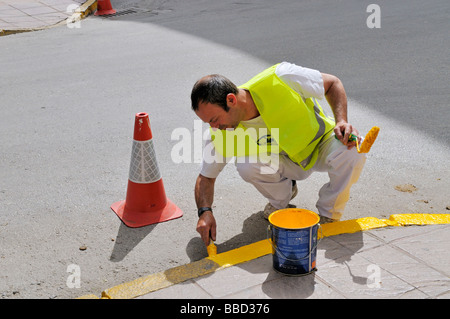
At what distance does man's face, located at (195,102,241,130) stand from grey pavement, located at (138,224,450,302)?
867 mm

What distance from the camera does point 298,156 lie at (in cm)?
399

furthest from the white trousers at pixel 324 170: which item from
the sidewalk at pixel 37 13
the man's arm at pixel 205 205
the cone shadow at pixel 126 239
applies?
the sidewalk at pixel 37 13

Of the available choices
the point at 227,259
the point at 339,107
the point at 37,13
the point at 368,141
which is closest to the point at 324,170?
the point at 339,107

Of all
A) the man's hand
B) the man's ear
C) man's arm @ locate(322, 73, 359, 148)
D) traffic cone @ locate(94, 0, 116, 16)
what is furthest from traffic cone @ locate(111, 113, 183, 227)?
traffic cone @ locate(94, 0, 116, 16)

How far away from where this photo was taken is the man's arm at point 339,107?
12.2ft

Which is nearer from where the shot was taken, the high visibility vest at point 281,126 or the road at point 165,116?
the high visibility vest at point 281,126

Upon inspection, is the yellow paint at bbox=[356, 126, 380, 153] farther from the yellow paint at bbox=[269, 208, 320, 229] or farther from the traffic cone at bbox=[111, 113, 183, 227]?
the traffic cone at bbox=[111, 113, 183, 227]

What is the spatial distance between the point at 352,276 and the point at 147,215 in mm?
1627

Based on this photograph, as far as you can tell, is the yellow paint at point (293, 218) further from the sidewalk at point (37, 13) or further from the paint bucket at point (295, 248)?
the sidewalk at point (37, 13)

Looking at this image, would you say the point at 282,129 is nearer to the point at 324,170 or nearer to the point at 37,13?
the point at 324,170

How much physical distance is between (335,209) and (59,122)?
340cm

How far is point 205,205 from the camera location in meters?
3.85

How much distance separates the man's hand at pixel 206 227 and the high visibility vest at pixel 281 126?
45cm
